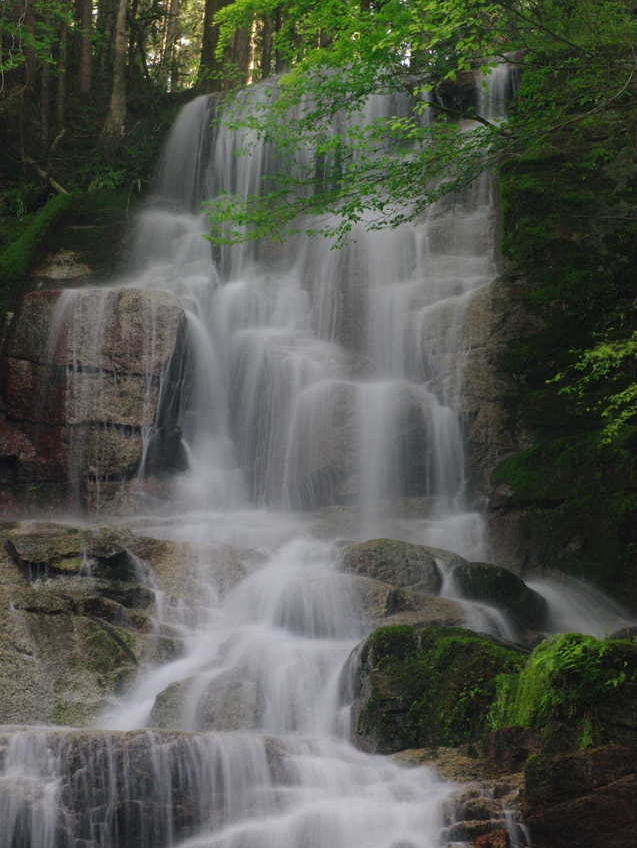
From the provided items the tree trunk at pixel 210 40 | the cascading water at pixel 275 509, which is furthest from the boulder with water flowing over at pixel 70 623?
the tree trunk at pixel 210 40

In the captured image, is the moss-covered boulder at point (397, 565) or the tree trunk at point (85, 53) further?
the tree trunk at point (85, 53)

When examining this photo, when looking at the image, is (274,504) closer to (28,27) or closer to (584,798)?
(584,798)

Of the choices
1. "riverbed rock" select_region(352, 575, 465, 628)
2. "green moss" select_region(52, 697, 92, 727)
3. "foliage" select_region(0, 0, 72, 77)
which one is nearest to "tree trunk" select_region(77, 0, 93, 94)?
"foliage" select_region(0, 0, 72, 77)

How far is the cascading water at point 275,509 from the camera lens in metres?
6.16

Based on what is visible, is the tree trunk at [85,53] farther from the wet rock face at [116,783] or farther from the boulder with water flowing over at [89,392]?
the wet rock face at [116,783]

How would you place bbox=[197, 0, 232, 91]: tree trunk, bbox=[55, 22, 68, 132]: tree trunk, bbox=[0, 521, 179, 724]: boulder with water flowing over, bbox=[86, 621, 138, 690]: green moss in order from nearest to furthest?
bbox=[0, 521, 179, 724]: boulder with water flowing over
bbox=[86, 621, 138, 690]: green moss
bbox=[55, 22, 68, 132]: tree trunk
bbox=[197, 0, 232, 91]: tree trunk

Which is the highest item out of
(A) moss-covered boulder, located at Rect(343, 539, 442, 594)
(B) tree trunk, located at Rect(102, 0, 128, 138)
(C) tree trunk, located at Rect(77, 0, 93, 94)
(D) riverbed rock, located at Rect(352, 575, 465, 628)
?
(C) tree trunk, located at Rect(77, 0, 93, 94)

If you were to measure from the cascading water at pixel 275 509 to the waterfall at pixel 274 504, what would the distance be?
2cm

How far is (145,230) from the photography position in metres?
18.4

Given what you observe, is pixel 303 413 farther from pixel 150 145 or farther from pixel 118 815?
pixel 150 145

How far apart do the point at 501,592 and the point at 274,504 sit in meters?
4.65

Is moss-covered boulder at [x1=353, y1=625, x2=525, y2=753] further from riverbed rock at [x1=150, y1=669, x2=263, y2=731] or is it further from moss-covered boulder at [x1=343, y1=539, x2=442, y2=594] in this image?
moss-covered boulder at [x1=343, y1=539, x2=442, y2=594]

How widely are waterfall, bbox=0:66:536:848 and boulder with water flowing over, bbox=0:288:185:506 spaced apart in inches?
6.0

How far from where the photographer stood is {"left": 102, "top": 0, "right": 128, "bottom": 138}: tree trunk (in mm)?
20250
